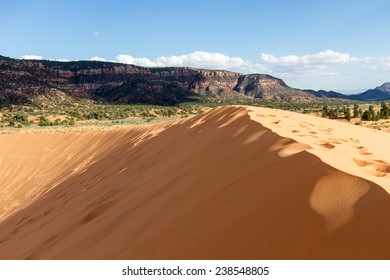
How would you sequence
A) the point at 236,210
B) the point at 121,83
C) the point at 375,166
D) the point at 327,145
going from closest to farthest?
the point at 236,210 < the point at 375,166 < the point at 327,145 < the point at 121,83

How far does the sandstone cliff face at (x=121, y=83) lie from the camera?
212ft

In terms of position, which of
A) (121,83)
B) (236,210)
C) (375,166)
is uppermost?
(121,83)

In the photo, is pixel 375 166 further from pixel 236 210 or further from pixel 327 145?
pixel 236 210

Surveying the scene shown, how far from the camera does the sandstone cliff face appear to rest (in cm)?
6456

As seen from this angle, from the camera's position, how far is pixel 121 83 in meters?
86.6

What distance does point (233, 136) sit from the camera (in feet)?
19.7

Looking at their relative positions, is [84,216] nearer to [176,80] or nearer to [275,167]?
[275,167]

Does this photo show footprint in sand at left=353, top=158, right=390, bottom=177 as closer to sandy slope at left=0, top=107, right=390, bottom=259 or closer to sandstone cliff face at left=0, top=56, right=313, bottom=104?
sandy slope at left=0, top=107, right=390, bottom=259

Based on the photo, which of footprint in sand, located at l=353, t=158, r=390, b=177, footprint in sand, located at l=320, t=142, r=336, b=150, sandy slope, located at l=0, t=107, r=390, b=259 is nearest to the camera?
sandy slope, located at l=0, t=107, r=390, b=259

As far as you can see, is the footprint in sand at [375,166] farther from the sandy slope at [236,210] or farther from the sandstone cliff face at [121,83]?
the sandstone cliff face at [121,83]

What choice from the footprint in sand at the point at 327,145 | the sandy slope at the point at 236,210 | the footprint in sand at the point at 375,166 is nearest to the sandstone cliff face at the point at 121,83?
the sandy slope at the point at 236,210

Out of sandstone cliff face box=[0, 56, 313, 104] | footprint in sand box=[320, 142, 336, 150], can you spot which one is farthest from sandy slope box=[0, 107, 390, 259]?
sandstone cliff face box=[0, 56, 313, 104]

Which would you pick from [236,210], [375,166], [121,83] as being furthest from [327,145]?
[121,83]

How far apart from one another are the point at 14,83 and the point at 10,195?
194 feet
